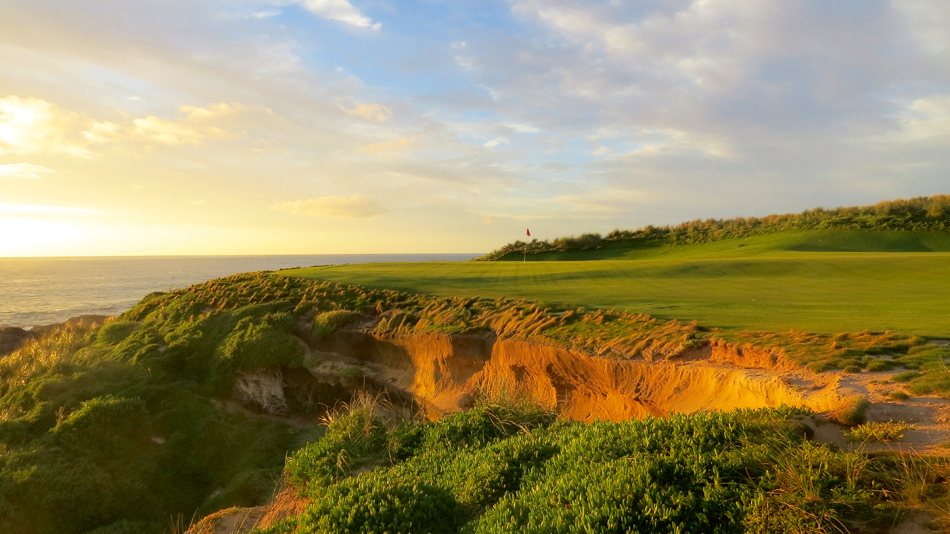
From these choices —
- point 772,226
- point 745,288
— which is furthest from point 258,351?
point 772,226

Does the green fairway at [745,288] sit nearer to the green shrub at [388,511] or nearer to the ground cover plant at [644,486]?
the ground cover plant at [644,486]

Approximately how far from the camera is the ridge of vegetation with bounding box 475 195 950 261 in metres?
37.2

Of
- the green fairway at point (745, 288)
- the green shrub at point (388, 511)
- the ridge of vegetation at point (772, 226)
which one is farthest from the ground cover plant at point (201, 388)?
the ridge of vegetation at point (772, 226)

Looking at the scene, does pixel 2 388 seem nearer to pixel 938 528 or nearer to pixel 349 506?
pixel 349 506

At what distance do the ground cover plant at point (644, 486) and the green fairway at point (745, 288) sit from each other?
6.33 m

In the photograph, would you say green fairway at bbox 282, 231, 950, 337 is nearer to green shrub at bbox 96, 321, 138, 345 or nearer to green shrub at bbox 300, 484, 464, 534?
A: green shrub at bbox 96, 321, 138, 345

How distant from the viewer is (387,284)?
2092 cm

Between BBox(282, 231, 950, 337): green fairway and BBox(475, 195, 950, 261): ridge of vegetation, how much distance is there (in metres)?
18.1

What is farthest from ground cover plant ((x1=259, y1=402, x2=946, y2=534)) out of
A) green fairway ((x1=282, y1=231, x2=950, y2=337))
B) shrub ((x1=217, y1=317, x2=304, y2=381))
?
shrub ((x1=217, y1=317, x2=304, y2=381))

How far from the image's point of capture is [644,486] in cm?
466

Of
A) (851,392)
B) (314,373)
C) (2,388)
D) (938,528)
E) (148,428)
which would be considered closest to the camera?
(938,528)

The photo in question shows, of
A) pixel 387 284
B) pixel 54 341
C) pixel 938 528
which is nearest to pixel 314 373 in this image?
pixel 387 284

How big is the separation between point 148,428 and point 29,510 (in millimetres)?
3572

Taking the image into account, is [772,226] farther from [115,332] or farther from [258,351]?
[115,332]
